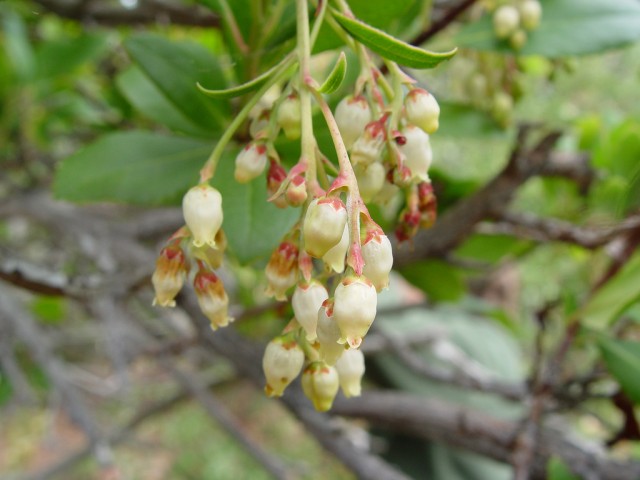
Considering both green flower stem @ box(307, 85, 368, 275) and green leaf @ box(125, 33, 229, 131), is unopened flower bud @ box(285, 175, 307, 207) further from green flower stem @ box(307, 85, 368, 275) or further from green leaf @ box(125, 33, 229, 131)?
green leaf @ box(125, 33, 229, 131)

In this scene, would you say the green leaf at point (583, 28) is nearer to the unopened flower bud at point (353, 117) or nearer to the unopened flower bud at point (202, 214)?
the unopened flower bud at point (353, 117)

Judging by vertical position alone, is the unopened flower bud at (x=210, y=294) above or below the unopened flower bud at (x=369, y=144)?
below

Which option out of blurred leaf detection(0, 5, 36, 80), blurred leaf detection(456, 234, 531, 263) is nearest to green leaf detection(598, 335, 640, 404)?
blurred leaf detection(456, 234, 531, 263)

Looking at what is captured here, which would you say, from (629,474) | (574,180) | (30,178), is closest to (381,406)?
(629,474)

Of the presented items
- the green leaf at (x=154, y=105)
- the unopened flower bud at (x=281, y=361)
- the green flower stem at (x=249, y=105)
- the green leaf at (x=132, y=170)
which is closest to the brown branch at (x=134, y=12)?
the green leaf at (x=154, y=105)

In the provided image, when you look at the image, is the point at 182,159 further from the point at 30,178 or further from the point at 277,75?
the point at 30,178

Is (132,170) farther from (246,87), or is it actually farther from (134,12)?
(134,12)
